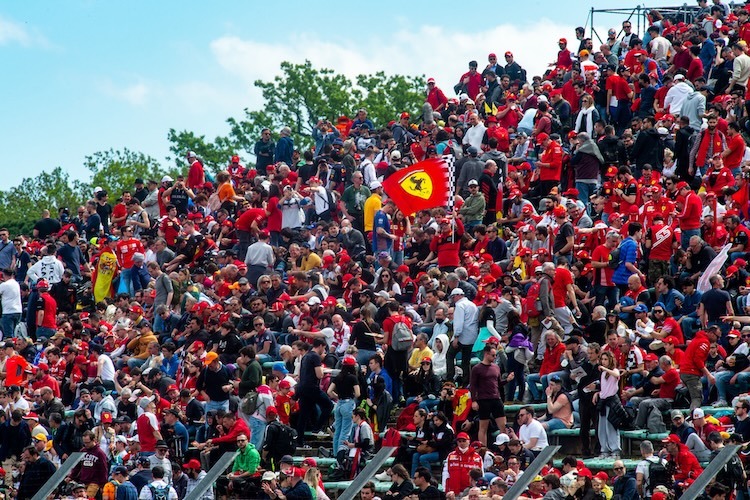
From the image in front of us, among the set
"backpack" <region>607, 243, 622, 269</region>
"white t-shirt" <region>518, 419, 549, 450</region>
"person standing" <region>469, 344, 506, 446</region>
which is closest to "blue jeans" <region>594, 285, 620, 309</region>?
"backpack" <region>607, 243, 622, 269</region>

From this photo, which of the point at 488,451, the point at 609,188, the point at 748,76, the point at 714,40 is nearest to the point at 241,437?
the point at 488,451

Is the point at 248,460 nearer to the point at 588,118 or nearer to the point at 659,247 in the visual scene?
the point at 659,247

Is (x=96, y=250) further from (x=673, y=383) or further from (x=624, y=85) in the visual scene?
(x=673, y=383)

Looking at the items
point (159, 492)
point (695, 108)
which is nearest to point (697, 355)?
point (159, 492)

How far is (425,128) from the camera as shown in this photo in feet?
98.1

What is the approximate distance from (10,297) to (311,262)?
5.23 meters

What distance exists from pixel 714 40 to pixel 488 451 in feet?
50.4

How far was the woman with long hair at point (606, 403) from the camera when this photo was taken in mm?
17016

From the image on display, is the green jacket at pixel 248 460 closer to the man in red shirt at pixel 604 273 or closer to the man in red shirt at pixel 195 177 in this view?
the man in red shirt at pixel 604 273

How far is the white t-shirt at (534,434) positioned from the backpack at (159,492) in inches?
165

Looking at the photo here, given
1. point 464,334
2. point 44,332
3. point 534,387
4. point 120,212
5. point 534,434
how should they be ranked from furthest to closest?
point 120,212 → point 44,332 → point 464,334 → point 534,387 → point 534,434

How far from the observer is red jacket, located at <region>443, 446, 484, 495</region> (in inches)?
637

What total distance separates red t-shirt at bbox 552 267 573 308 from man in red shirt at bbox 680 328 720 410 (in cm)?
247

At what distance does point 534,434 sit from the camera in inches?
664
